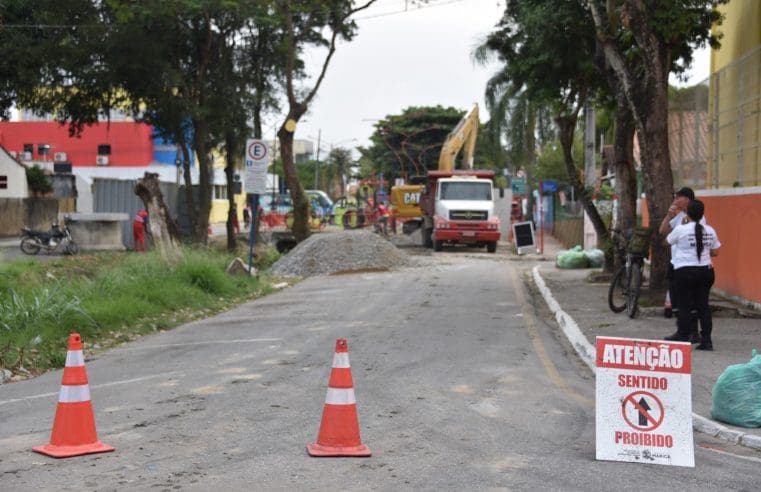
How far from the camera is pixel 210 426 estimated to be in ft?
25.7

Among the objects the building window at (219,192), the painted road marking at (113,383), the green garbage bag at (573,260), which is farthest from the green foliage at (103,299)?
the building window at (219,192)

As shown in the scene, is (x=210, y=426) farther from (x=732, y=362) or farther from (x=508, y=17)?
(x=508, y=17)

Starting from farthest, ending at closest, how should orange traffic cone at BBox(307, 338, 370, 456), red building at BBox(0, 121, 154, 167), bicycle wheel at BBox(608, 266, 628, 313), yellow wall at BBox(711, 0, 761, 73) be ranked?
1. red building at BBox(0, 121, 154, 167)
2. yellow wall at BBox(711, 0, 761, 73)
3. bicycle wheel at BBox(608, 266, 628, 313)
4. orange traffic cone at BBox(307, 338, 370, 456)

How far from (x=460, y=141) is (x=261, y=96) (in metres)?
12.6

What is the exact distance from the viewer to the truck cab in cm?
3669

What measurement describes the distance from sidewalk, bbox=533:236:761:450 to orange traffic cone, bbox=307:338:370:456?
9.97ft

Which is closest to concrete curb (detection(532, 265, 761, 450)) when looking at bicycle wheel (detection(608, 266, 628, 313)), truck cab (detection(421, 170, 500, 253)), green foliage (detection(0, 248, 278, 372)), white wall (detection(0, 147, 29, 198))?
bicycle wheel (detection(608, 266, 628, 313))

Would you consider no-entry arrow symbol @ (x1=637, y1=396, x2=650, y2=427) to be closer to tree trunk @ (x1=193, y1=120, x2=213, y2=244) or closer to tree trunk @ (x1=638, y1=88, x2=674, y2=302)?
tree trunk @ (x1=638, y1=88, x2=674, y2=302)

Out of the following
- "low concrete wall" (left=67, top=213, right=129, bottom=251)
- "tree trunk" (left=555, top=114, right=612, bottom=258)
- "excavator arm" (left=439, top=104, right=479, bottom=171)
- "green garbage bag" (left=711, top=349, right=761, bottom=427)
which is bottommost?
"green garbage bag" (left=711, top=349, right=761, bottom=427)

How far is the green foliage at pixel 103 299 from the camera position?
12529 mm

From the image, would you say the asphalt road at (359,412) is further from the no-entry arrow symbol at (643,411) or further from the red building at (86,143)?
the red building at (86,143)

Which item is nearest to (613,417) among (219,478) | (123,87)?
(219,478)

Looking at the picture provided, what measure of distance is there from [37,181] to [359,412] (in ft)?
128

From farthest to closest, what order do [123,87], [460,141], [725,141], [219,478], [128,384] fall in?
[460,141]
[123,87]
[725,141]
[128,384]
[219,478]
